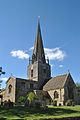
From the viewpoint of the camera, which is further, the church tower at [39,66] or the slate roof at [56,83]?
the church tower at [39,66]

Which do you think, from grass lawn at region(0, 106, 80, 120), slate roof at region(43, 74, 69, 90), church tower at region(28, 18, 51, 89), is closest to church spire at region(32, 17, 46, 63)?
church tower at region(28, 18, 51, 89)

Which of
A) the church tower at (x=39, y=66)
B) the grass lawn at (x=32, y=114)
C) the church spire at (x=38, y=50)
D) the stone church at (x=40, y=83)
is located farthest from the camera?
the church spire at (x=38, y=50)

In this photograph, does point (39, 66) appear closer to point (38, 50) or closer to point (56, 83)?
point (38, 50)

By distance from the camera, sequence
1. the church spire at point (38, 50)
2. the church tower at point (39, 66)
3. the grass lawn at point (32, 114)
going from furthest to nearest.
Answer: the church spire at point (38, 50), the church tower at point (39, 66), the grass lawn at point (32, 114)

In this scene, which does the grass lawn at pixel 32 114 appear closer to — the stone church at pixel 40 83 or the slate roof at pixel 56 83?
the stone church at pixel 40 83

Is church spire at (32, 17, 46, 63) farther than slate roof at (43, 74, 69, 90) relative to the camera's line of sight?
Yes

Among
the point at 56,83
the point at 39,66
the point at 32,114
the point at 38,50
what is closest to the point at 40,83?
the point at 39,66

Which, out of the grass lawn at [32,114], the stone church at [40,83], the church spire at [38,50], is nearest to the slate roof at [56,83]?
the stone church at [40,83]

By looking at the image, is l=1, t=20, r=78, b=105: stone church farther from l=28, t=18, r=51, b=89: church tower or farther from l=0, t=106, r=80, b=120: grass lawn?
l=0, t=106, r=80, b=120: grass lawn

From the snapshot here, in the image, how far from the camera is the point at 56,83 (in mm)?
74000

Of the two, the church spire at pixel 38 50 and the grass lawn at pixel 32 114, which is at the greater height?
the church spire at pixel 38 50

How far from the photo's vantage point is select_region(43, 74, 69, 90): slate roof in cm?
7141

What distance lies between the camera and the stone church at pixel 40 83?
70938 mm

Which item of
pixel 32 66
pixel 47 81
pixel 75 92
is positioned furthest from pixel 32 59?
pixel 75 92
